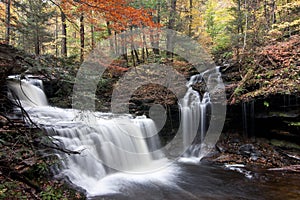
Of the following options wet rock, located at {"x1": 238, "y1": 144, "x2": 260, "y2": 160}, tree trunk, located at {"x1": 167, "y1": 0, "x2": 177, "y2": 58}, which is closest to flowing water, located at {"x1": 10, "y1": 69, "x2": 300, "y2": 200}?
wet rock, located at {"x1": 238, "y1": 144, "x2": 260, "y2": 160}

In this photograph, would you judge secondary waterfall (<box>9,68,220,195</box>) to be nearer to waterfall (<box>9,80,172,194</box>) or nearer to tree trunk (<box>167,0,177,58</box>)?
waterfall (<box>9,80,172,194</box>)

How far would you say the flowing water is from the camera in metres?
4.67

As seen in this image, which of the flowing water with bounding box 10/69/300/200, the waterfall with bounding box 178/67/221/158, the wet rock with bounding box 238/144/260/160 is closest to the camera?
the flowing water with bounding box 10/69/300/200

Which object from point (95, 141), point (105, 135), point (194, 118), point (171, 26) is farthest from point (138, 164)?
point (171, 26)

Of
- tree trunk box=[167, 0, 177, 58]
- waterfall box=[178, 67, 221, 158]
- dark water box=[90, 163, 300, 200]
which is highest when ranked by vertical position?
tree trunk box=[167, 0, 177, 58]

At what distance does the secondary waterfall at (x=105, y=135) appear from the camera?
5.06 meters

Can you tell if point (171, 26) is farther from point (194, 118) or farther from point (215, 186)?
point (215, 186)

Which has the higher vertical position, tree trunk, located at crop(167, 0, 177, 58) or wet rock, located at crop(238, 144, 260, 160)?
tree trunk, located at crop(167, 0, 177, 58)

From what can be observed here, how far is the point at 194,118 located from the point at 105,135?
149 inches

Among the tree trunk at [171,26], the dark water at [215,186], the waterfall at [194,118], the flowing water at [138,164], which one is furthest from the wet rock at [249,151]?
the tree trunk at [171,26]

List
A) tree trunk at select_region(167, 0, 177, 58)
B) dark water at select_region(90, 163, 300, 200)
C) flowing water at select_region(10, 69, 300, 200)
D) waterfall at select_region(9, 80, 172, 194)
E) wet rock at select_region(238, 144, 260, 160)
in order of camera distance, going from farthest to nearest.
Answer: tree trunk at select_region(167, 0, 177, 58) → wet rock at select_region(238, 144, 260, 160) → waterfall at select_region(9, 80, 172, 194) → flowing water at select_region(10, 69, 300, 200) → dark water at select_region(90, 163, 300, 200)

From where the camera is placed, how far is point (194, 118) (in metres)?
8.49

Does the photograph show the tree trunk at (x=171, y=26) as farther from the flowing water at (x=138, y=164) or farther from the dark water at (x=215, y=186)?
the dark water at (x=215, y=186)

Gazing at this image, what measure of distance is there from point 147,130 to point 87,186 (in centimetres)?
387
